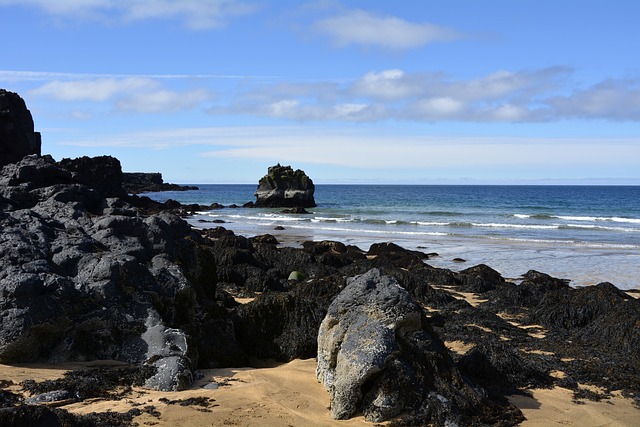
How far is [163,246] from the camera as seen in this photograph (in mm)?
8242

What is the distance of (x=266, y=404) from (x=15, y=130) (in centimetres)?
4242

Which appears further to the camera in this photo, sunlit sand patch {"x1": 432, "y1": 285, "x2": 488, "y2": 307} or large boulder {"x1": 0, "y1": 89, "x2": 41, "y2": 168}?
large boulder {"x1": 0, "y1": 89, "x2": 41, "y2": 168}

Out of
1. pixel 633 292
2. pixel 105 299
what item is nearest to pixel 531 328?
pixel 633 292

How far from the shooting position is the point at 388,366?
523cm

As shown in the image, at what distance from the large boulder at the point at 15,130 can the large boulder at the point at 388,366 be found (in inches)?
1525

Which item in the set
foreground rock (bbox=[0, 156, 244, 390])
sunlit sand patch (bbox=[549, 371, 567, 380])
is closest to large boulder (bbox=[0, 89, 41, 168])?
foreground rock (bbox=[0, 156, 244, 390])

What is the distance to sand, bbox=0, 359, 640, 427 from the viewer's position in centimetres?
504

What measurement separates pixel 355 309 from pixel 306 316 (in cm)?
215

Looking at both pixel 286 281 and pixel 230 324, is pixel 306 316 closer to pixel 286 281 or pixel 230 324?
pixel 230 324

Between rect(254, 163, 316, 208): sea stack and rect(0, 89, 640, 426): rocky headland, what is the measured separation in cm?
5062

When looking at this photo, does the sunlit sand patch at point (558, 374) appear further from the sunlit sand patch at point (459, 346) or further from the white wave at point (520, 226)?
the white wave at point (520, 226)

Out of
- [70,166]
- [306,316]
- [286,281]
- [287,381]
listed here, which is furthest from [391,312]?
[70,166]

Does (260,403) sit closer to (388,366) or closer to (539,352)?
(388,366)

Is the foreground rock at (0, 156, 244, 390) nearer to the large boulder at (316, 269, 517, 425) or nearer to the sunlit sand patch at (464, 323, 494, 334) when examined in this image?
the large boulder at (316, 269, 517, 425)
